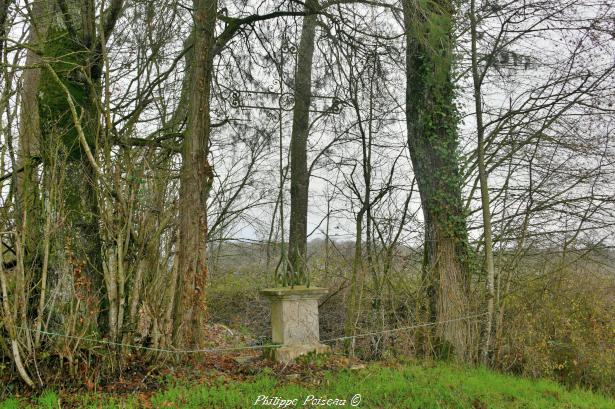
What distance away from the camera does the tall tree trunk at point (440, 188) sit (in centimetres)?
775

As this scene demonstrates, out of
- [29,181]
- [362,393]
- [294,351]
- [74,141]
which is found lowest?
[362,393]

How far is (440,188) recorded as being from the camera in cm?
839

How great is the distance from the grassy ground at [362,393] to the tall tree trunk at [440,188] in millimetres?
1210

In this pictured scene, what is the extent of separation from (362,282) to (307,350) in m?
1.86

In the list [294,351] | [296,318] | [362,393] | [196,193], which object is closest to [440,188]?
[296,318]

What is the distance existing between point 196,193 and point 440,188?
3.65m

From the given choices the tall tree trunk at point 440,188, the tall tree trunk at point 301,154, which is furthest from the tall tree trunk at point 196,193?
the tall tree trunk at point 301,154

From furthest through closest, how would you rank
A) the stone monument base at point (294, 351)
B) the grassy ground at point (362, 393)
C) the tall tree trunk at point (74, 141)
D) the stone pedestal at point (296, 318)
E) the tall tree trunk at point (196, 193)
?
the stone pedestal at point (296, 318), the stone monument base at point (294, 351), the tall tree trunk at point (196, 193), the tall tree trunk at point (74, 141), the grassy ground at point (362, 393)

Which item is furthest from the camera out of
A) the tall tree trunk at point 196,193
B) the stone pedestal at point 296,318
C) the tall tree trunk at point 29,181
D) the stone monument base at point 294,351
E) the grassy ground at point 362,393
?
the stone pedestal at point 296,318

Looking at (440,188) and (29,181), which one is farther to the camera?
(440,188)

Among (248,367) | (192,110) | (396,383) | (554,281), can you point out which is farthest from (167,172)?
(554,281)

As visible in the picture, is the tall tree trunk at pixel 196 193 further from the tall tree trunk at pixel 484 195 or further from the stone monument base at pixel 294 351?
the tall tree trunk at pixel 484 195

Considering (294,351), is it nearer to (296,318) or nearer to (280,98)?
(296,318)

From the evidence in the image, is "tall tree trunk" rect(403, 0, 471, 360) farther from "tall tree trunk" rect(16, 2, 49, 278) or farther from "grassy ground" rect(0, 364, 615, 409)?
"tall tree trunk" rect(16, 2, 49, 278)
